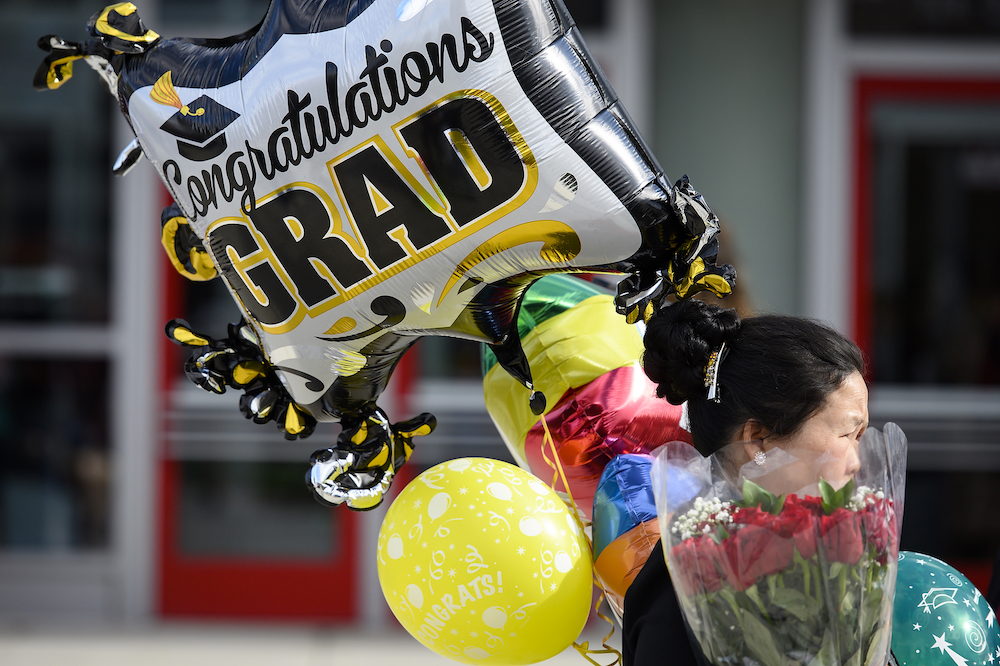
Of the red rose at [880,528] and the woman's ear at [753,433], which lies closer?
the red rose at [880,528]

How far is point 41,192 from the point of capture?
13.9 ft

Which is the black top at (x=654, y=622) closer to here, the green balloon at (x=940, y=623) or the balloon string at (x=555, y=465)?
the balloon string at (x=555, y=465)

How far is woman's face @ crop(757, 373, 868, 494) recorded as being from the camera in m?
1.12

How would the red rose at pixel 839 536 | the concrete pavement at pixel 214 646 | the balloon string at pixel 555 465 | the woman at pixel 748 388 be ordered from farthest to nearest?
1. the concrete pavement at pixel 214 646
2. the balloon string at pixel 555 465
3. the woman at pixel 748 388
4. the red rose at pixel 839 536

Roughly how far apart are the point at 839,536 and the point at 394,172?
67cm

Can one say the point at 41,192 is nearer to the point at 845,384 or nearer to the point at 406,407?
the point at 406,407

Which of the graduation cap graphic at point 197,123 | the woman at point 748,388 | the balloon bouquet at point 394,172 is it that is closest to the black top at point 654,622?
the woman at point 748,388

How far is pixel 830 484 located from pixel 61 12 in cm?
417

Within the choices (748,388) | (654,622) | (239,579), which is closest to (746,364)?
(748,388)

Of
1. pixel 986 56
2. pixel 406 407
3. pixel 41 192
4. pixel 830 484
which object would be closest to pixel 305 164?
pixel 830 484

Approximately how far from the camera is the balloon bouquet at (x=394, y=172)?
110cm

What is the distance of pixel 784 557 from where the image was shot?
3.48 ft

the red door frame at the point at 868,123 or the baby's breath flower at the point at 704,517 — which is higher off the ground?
the red door frame at the point at 868,123

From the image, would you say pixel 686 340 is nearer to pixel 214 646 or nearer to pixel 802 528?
pixel 802 528
